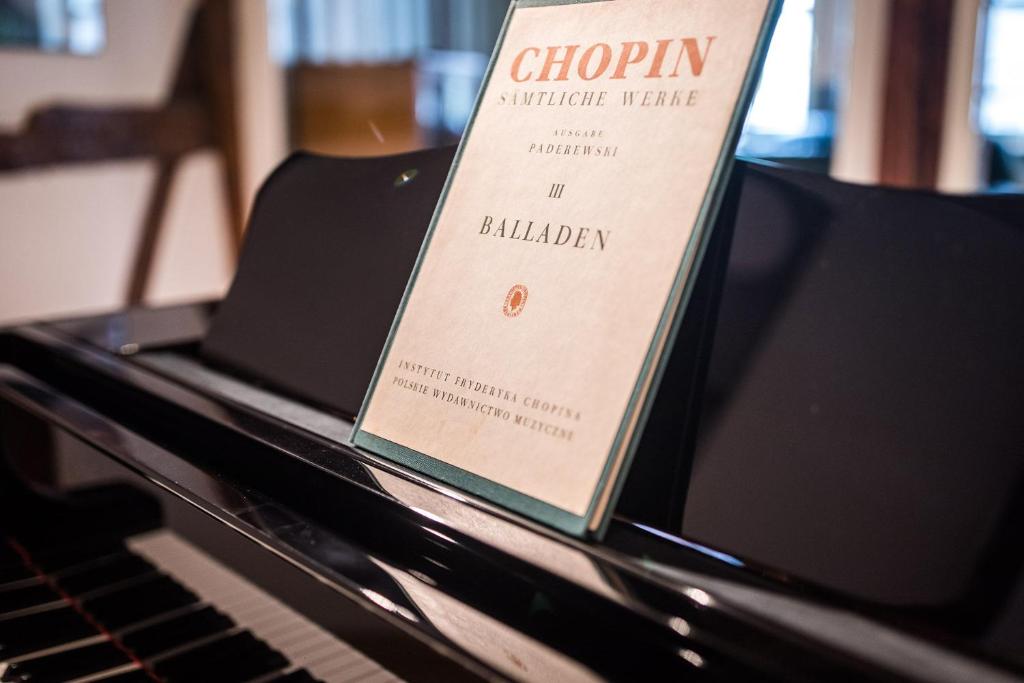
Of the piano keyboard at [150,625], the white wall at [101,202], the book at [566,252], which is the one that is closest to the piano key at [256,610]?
the piano keyboard at [150,625]

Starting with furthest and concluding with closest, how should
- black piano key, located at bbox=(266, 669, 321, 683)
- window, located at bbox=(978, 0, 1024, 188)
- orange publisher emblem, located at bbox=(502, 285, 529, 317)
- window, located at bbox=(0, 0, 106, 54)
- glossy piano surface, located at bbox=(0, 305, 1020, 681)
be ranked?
window, located at bbox=(0, 0, 106, 54)
window, located at bbox=(978, 0, 1024, 188)
black piano key, located at bbox=(266, 669, 321, 683)
orange publisher emblem, located at bbox=(502, 285, 529, 317)
glossy piano surface, located at bbox=(0, 305, 1020, 681)

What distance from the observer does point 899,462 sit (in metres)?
0.53

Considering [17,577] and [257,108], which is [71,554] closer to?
[17,577]

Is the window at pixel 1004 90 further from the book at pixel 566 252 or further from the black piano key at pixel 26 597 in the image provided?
the black piano key at pixel 26 597

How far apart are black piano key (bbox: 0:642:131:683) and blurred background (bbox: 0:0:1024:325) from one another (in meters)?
2.31

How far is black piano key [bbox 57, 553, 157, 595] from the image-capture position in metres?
0.92

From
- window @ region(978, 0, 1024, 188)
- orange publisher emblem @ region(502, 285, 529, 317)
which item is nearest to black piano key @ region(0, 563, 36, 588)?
orange publisher emblem @ region(502, 285, 529, 317)

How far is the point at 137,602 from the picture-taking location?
2.89 ft

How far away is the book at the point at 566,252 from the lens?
53cm

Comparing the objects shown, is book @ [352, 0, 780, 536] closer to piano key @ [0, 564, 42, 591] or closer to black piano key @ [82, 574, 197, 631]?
black piano key @ [82, 574, 197, 631]

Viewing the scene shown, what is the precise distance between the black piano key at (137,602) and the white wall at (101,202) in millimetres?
3245

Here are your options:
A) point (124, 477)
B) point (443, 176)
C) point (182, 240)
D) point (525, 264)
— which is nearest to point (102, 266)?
point (182, 240)

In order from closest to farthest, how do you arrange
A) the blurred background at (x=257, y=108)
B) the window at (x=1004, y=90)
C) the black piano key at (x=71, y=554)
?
the black piano key at (x=71, y=554)
the window at (x=1004, y=90)
the blurred background at (x=257, y=108)

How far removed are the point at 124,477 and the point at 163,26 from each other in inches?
143
